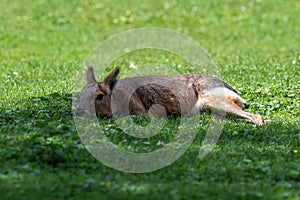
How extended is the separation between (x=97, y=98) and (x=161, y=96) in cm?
96

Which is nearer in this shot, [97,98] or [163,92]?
[97,98]

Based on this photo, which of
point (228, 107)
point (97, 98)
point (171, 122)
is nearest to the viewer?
point (171, 122)

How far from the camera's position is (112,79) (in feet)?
31.3

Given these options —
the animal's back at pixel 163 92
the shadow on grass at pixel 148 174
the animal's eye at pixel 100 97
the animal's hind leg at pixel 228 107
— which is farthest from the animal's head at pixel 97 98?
the animal's hind leg at pixel 228 107

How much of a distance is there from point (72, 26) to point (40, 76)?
7.21 meters

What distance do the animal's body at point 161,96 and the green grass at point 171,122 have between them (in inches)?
16.5

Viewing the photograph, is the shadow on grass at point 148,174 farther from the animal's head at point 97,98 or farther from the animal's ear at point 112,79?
the animal's ear at point 112,79

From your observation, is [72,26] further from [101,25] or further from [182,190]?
[182,190]

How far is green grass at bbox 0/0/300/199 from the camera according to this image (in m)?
6.50

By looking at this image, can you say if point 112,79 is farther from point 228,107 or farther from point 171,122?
point 228,107

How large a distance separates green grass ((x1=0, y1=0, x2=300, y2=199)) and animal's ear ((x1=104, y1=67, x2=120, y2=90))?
67cm

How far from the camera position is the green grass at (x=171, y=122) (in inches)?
256

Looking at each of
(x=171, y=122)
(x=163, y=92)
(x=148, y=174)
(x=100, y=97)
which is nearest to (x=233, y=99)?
(x=163, y=92)

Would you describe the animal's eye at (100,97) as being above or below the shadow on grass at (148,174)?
above
